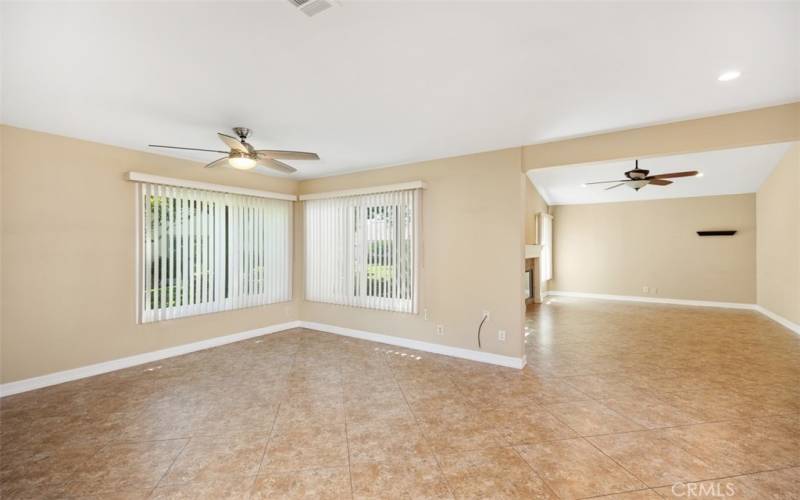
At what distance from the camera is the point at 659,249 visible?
8.61m

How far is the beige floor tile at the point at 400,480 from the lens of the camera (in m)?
2.01

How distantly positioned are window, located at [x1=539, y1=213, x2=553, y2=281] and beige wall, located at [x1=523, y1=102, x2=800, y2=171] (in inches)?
205

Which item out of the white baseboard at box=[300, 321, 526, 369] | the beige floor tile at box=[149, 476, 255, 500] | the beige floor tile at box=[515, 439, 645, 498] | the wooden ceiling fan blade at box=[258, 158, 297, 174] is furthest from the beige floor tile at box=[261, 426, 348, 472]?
the wooden ceiling fan blade at box=[258, 158, 297, 174]

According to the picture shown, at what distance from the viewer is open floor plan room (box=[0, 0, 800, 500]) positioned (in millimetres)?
2002

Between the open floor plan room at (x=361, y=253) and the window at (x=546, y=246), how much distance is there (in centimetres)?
278

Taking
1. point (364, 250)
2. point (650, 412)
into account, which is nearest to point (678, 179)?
point (650, 412)

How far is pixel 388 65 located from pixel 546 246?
819 cm

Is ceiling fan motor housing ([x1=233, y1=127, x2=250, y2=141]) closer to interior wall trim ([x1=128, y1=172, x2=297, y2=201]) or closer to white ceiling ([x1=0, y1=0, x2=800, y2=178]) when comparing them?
white ceiling ([x1=0, y1=0, x2=800, y2=178])

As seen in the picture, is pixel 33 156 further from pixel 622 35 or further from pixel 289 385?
pixel 622 35

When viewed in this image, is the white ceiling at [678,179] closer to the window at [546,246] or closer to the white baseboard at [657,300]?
the window at [546,246]

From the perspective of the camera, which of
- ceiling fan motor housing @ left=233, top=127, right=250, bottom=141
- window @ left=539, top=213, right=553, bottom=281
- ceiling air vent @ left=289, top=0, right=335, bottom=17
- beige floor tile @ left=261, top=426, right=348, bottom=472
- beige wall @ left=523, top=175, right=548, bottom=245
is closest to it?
ceiling air vent @ left=289, top=0, right=335, bottom=17

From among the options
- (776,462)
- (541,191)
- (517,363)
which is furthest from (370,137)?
(541,191)

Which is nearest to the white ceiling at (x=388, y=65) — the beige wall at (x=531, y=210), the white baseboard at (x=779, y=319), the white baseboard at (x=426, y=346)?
the white baseboard at (x=426, y=346)

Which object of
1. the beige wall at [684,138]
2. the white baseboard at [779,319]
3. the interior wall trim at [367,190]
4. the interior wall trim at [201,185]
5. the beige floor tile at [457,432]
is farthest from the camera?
the white baseboard at [779,319]
